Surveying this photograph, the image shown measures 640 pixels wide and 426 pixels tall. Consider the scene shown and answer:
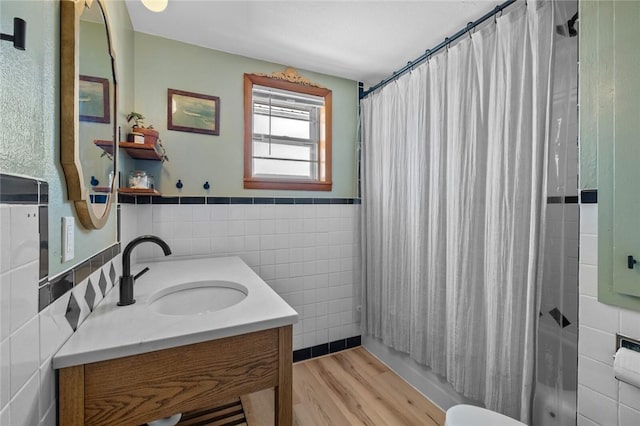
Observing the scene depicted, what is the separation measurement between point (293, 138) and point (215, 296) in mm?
1500

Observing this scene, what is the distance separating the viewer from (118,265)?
1415 mm

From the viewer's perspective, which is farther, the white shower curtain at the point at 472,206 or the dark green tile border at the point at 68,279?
the white shower curtain at the point at 472,206

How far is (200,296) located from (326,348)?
1418mm

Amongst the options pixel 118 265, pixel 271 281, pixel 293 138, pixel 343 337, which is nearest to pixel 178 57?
pixel 293 138

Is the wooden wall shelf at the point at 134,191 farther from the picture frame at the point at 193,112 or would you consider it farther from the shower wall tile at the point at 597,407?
the shower wall tile at the point at 597,407

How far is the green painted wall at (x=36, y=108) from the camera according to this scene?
53 centimetres

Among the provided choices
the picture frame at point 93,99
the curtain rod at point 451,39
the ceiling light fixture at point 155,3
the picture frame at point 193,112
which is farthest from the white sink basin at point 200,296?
the curtain rod at point 451,39

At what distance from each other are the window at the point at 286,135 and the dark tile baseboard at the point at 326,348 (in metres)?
1.35

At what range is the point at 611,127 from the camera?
0.97 meters

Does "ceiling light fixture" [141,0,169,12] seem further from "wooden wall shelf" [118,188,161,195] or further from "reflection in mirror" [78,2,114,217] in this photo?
"wooden wall shelf" [118,188,161,195]

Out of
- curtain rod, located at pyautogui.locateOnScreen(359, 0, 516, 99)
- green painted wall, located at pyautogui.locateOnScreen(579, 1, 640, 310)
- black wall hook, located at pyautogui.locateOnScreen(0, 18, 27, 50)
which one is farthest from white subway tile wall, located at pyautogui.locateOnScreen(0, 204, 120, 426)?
curtain rod, located at pyautogui.locateOnScreen(359, 0, 516, 99)

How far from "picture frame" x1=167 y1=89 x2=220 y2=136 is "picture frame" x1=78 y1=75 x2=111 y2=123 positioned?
0.76 meters

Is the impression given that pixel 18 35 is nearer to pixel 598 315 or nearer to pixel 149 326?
pixel 149 326

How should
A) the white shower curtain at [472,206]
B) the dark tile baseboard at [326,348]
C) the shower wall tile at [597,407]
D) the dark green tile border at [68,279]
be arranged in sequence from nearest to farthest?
1. the dark green tile border at [68,279]
2. the shower wall tile at [597,407]
3. the white shower curtain at [472,206]
4. the dark tile baseboard at [326,348]
